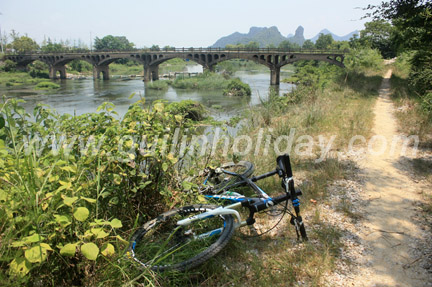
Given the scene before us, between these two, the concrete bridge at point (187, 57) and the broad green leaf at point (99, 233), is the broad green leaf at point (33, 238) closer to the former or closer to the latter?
the broad green leaf at point (99, 233)

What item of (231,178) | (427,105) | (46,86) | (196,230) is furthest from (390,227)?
(46,86)

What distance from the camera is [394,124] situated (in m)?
8.41

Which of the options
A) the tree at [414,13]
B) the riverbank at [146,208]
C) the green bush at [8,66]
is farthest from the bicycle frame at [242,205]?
the green bush at [8,66]

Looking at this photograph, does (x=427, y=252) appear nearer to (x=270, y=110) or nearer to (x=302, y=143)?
(x=302, y=143)

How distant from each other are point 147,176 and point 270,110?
7648 millimetres

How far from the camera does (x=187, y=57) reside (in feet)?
152

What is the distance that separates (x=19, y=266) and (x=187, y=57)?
4683 centimetres

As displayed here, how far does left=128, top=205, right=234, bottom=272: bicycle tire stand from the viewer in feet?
8.30

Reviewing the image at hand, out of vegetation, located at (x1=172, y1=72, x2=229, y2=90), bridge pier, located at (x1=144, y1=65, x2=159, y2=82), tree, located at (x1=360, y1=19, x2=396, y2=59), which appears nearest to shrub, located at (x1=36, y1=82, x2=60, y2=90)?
bridge pier, located at (x1=144, y1=65, x2=159, y2=82)

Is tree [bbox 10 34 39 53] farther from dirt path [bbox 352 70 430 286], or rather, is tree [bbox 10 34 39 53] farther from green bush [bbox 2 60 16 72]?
dirt path [bbox 352 70 430 286]

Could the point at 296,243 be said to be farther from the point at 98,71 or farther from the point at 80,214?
the point at 98,71

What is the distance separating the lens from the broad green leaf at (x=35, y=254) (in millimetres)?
1714

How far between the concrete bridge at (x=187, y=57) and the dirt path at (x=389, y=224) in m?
33.3

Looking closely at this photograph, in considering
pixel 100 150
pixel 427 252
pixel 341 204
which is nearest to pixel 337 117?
pixel 341 204
